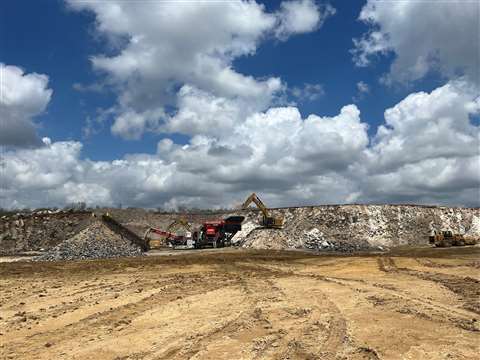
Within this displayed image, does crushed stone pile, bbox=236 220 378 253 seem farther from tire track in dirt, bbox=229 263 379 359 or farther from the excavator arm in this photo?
tire track in dirt, bbox=229 263 379 359

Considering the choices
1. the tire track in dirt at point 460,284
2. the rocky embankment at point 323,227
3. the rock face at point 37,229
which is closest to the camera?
the tire track in dirt at point 460,284

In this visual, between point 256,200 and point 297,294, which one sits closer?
point 297,294

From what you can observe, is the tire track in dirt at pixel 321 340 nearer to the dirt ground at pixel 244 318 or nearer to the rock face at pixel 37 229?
the dirt ground at pixel 244 318

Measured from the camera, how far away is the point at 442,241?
47438 mm

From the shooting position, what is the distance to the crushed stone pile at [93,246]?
117ft

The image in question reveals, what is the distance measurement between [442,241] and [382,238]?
9416mm

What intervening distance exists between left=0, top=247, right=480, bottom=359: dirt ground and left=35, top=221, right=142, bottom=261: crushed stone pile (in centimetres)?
1674

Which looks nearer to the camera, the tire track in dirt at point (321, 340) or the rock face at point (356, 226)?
the tire track in dirt at point (321, 340)

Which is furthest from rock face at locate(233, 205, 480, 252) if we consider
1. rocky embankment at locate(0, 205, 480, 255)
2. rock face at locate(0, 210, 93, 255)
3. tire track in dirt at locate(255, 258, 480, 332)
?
tire track in dirt at locate(255, 258, 480, 332)

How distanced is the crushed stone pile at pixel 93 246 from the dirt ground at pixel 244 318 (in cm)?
1674

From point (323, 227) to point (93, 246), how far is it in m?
30.3

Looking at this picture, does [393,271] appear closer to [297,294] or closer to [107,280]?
[297,294]

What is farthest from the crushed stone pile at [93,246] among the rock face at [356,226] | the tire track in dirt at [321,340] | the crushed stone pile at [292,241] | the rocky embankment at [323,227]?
the tire track in dirt at [321,340]

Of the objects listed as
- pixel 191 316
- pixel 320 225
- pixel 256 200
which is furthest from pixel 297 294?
pixel 320 225
